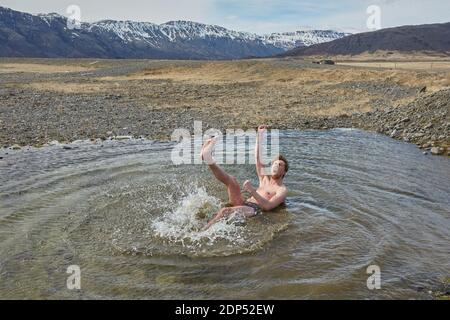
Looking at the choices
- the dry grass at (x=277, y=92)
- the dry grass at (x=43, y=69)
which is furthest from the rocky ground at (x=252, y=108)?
the dry grass at (x=43, y=69)

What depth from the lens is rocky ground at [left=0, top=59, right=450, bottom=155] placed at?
1841 cm

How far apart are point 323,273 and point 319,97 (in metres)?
23.4

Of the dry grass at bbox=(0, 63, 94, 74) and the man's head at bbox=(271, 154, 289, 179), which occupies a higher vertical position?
the dry grass at bbox=(0, 63, 94, 74)

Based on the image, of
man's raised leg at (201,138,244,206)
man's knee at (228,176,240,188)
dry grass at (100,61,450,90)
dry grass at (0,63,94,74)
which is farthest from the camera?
dry grass at (0,63,94,74)

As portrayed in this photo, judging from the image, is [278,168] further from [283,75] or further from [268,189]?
[283,75]

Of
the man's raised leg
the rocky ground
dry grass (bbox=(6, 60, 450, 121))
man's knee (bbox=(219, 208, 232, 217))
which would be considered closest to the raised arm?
the man's raised leg

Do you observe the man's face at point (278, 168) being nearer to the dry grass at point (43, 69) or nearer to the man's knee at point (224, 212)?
the man's knee at point (224, 212)

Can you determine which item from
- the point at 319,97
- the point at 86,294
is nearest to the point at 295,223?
the point at 86,294

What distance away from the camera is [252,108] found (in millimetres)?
25672

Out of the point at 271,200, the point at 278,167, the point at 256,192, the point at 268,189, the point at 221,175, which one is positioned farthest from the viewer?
the point at 268,189

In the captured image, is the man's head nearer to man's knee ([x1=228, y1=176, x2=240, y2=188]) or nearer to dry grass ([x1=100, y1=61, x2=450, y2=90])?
man's knee ([x1=228, y1=176, x2=240, y2=188])

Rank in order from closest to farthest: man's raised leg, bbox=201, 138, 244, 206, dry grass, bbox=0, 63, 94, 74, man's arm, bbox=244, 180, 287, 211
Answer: man's raised leg, bbox=201, 138, 244, 206, man's arm, bbox=244, 180, 287, 211, dry grass, bbox=0, 63, 94, 74

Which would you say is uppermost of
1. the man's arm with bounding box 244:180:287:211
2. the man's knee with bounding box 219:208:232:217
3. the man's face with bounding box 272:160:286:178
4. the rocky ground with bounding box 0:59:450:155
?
the rocky ground with bounding box 0:59:450:155

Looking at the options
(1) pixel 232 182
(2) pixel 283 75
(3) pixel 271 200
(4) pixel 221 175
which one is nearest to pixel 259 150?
(3) pixel 271 200
